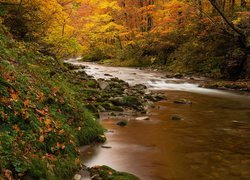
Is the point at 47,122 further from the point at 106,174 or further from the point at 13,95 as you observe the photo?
the point at 106,174

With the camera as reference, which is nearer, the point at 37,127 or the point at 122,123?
the point at 37,127

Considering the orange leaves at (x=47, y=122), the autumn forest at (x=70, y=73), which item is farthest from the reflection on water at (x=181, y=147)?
the orange leaves at (x=47, y=122)

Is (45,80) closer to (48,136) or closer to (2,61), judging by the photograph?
(2,61)

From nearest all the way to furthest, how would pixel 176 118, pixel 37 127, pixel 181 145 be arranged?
pixel 37 127, pixel 181 145, pixel 176 118

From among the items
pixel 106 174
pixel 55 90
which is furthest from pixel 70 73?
pixel 106 174

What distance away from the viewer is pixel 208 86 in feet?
56.5

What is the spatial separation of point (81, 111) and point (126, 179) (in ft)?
8.36

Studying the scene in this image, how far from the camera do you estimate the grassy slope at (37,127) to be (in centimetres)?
406

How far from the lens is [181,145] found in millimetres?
6984

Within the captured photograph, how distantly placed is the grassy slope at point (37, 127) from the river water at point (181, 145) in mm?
569

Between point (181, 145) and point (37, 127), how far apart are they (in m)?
3.23

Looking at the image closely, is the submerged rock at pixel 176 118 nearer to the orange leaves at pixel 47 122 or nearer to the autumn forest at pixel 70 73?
the autumn forest at pixel 70 73

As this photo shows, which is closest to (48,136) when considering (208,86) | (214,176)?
(214,176)

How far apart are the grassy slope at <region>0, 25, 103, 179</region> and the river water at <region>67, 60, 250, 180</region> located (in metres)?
0.57
